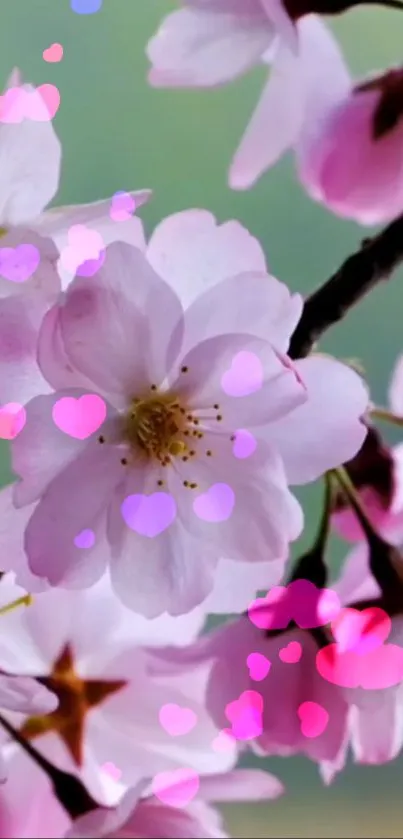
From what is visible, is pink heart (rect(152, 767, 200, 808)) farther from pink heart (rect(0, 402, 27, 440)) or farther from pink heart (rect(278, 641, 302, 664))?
pink heart (rect(0, 402, 27, 440))

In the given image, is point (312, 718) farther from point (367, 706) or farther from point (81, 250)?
point (81, 250)

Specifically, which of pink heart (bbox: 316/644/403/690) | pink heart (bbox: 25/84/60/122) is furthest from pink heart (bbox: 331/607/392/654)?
pink heart (bbox: 25/84/60/122)

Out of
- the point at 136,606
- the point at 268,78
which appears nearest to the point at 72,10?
the point at 268,78

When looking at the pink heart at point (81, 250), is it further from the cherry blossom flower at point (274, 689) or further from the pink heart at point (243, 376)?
the cherry blossom flower at point (274, 689)

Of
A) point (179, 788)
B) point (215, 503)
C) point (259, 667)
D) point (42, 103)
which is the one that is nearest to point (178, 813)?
point (179, 788)

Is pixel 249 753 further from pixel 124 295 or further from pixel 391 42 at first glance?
pixel 391 42

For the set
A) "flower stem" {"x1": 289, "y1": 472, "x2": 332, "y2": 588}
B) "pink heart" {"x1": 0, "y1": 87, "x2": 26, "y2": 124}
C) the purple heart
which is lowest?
"flower stem" {"x1": 289, "y1": 472, "x2": 332, "y2": 588}
